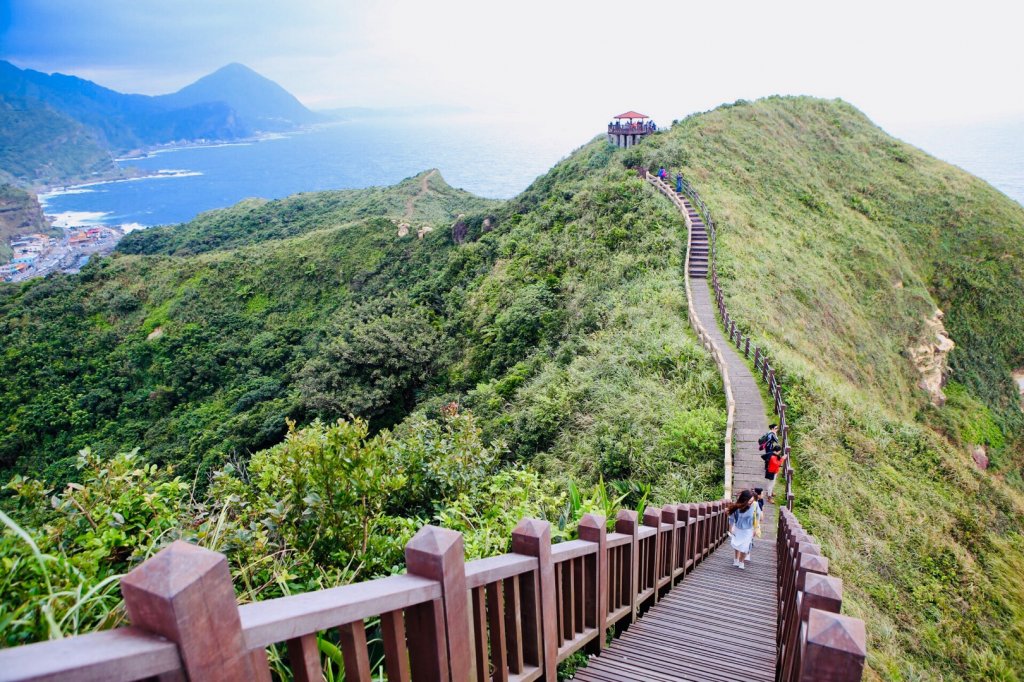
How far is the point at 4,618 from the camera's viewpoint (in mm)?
1801

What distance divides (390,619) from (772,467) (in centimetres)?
1017

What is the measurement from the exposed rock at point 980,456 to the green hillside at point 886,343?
62cm

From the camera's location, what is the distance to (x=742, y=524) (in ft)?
27.8

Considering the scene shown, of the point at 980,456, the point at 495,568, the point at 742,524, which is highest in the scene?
the point at 495,568

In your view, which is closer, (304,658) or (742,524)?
(304,658)

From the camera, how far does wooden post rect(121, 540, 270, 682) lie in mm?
1341

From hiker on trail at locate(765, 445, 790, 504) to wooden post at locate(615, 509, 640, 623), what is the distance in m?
6.56

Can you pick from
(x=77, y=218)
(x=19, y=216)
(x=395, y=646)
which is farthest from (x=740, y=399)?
(x=77, y=218)

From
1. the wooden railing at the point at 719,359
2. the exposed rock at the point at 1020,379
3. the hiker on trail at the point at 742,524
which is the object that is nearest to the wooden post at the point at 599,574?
the hiker on trail at the point at 742,524

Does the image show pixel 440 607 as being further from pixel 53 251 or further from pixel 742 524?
pixel 53 251

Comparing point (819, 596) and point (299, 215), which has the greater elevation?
point (299, 215)

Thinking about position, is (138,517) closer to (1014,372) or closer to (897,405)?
(897,405)

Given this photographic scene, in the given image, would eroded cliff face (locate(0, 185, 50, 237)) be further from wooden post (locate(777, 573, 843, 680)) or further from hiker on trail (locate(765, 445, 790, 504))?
wooden post (locate(777, 573, 843, 680))

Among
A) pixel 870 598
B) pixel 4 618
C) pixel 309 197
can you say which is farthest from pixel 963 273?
pixel 309 197
